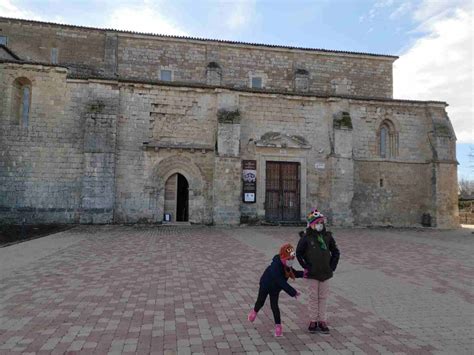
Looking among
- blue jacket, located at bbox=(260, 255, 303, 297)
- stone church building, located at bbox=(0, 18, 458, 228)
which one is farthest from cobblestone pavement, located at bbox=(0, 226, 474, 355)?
stone church building, located at bbox=(0, 18, 458, 228)

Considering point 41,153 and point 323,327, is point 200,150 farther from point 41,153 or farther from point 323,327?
point 323,327

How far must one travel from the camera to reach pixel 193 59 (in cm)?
2531

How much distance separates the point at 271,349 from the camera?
3.75m

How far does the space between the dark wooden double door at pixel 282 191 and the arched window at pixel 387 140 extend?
540 centimetres

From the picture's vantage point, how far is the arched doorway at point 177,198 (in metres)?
18.5

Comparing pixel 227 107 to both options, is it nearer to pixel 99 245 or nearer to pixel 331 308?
pixel 99 245

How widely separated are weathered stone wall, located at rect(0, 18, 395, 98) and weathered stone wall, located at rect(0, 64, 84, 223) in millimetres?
6410

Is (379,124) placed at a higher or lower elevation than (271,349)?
higher

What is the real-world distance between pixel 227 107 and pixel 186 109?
7.04 ft

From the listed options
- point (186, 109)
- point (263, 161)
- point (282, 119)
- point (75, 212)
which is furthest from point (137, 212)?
point (282, 119)

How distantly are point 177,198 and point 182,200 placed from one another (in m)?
0.58

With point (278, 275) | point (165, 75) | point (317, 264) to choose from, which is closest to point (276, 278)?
point (278, 275)

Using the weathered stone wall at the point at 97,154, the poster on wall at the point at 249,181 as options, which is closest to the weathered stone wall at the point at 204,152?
the weathered stone wall at the point at 97,154

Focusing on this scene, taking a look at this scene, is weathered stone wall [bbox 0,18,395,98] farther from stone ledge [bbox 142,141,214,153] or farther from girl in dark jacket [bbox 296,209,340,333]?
girl in dark jacket [bbox 296,209,340,333]
